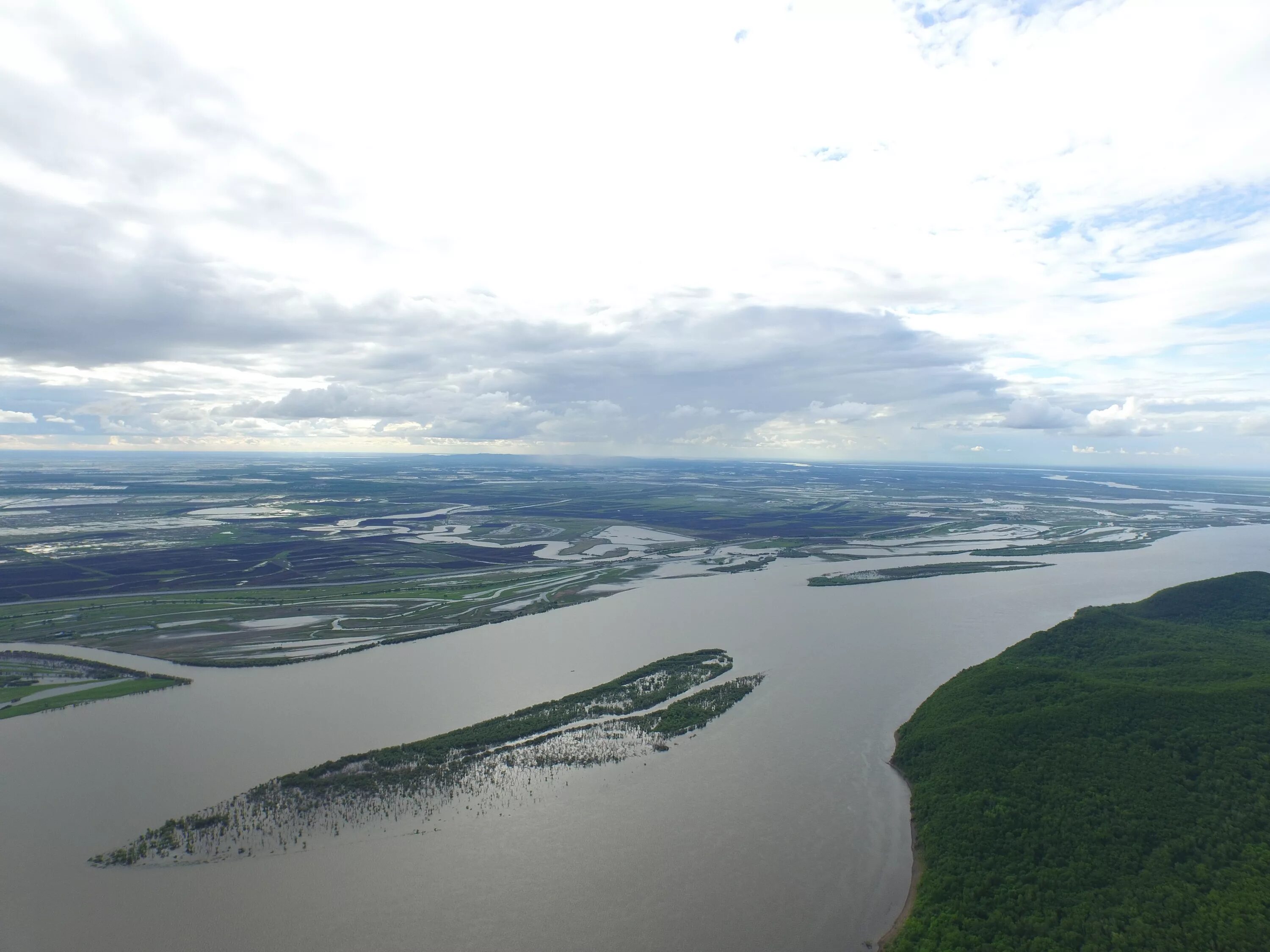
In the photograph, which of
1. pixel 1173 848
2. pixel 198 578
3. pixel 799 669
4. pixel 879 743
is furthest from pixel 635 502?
pixel 1173 848

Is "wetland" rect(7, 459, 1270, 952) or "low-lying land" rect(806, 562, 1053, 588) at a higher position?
"low-lying land" rect(806, 562, 1053, 588)

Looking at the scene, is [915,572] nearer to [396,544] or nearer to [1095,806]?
[1095,806]

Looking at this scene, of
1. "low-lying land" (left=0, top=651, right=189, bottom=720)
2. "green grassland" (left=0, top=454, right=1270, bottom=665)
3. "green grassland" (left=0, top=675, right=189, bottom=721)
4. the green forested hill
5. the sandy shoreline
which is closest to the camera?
the green forested hill

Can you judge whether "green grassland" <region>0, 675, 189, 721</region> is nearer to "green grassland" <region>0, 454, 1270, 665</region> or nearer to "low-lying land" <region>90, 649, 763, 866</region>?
"green grassland" <region>0, 454, 1270, 665</region>

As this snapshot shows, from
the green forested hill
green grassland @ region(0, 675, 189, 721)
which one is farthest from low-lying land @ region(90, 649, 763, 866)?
green grassland @ region(0, 675, 189, 721)

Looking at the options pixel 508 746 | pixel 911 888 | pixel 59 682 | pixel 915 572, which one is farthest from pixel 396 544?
pixel 911 888

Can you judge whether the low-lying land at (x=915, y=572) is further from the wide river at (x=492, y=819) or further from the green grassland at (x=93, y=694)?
the green grassland at (x=93, y=694)

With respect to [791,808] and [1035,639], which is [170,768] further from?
[1035,639]
